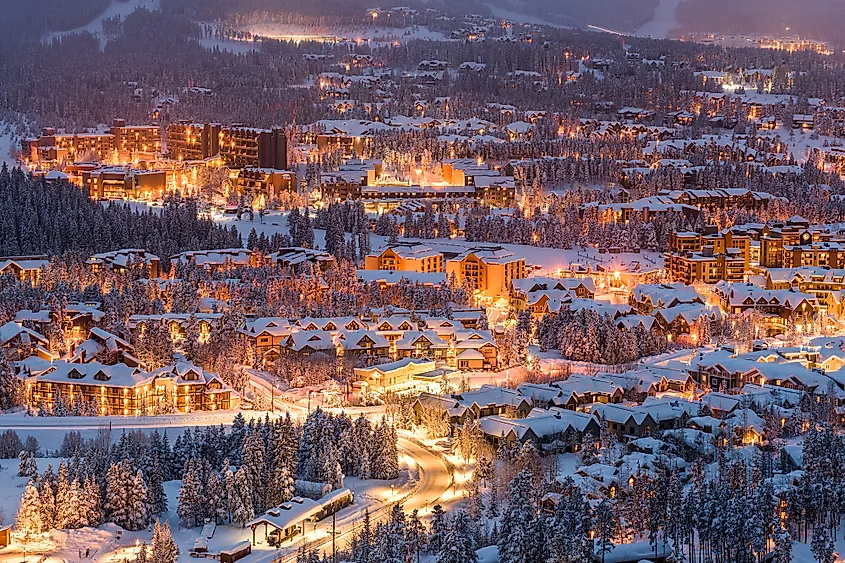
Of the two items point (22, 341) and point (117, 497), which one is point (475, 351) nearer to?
point (22, 341)

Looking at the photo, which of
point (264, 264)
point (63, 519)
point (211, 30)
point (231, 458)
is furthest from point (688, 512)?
point (211, 30)

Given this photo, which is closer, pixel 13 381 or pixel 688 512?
pixel 688 512

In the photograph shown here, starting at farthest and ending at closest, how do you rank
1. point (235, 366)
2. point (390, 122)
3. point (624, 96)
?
point (624, 96) < point (390, 122) < point (235, 366)

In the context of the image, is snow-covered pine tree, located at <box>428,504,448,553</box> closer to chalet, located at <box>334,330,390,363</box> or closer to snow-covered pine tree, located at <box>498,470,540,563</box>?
snow-covered pine tree, located at <box>498,470,540,563</box>

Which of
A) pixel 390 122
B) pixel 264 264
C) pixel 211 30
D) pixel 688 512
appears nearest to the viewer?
pixel 688 512

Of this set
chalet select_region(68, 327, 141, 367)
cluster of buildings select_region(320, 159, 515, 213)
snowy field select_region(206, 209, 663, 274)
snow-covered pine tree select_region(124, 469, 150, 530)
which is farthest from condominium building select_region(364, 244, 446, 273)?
snow-covered pine tree select_region(124, 469, 150, 530)

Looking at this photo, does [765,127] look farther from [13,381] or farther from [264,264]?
[13,381]
